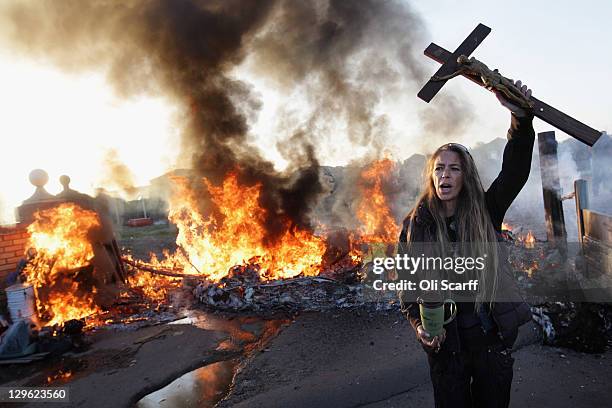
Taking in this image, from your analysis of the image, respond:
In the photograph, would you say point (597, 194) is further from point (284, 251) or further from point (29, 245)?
point (29, 245)

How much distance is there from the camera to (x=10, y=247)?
741 cm

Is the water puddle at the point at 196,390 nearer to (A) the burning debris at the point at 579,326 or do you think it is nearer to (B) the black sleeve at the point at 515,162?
(B) the black sleeve at the point at 515,162

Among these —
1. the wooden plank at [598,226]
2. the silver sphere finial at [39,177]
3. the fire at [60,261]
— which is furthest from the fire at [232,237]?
the wooden plank at [598,226]

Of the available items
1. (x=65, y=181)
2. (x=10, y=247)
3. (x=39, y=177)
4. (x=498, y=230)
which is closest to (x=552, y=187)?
(x=498, y=230)

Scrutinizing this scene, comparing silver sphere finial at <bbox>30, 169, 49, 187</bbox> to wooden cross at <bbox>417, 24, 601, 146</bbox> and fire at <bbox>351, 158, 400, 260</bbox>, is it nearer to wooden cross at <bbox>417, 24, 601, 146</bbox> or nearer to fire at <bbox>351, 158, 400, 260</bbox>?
fire at <bbox>351, 158, 400, 260</bbox>

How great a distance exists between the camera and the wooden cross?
318 centimetres

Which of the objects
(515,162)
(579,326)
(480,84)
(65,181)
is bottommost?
(579,326)

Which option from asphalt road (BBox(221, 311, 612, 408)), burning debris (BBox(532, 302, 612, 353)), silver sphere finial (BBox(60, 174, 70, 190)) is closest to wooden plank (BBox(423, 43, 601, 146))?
asphalt road (BBox(221, 311, 612, 408))

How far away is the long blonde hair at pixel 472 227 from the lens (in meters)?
2.31

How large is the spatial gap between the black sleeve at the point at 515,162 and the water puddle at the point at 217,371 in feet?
12.2

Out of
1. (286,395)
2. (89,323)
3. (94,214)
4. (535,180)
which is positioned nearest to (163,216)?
(94,214)

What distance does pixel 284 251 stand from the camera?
1041 cm

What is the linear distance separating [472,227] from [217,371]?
4095mm

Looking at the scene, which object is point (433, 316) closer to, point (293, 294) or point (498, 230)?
point (498, 230)
